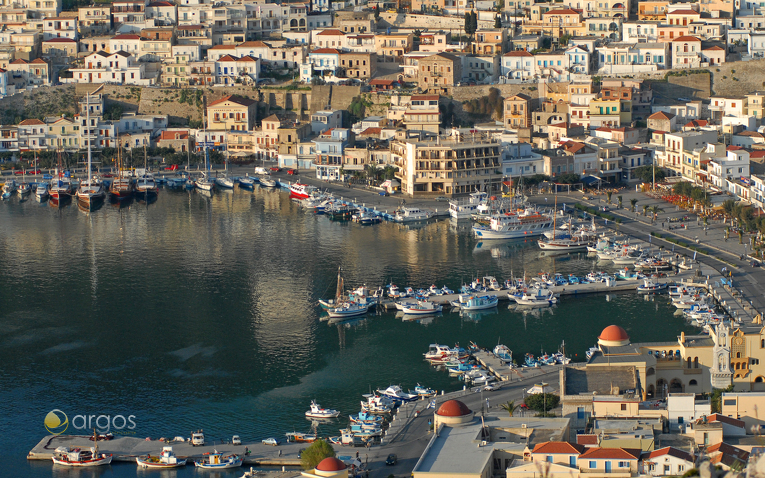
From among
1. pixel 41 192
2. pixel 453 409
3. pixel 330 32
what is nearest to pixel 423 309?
pixel 453 409

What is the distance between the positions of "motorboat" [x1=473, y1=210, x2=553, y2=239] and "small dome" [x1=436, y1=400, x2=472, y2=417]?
78.9 ft

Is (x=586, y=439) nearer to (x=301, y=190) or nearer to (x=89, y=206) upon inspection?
(x=301, y=190)

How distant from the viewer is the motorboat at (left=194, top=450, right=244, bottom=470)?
3447cm

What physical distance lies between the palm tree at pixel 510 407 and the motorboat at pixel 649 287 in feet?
43.7

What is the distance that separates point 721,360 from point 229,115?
43839 mm

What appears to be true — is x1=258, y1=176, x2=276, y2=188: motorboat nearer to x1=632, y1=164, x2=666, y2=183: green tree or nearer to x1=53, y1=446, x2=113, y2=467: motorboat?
x1=632, y1=164, x2=666, y2=183: green tree

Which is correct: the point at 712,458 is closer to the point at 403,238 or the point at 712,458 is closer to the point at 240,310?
the point at 240,310

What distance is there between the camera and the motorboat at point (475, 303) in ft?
157

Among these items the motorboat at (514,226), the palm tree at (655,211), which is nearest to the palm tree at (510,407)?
the motorboat at (514,226)

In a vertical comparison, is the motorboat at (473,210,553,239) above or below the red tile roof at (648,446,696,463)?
above

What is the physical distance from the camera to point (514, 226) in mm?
58688

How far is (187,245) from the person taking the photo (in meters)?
57.8

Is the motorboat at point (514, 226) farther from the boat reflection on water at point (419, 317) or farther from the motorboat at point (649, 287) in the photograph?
the boat reflection on water at point (419, 317)

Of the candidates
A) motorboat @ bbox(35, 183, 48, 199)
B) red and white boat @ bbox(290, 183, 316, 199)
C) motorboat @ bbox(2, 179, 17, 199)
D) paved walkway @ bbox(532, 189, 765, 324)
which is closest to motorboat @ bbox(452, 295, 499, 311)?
paved walkway @ bbox(532, 189, 765, 324)
